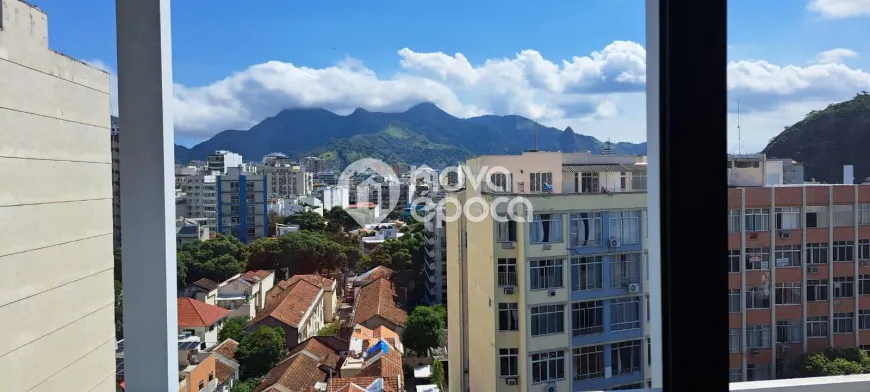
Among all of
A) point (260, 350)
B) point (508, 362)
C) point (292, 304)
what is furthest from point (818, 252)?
point (260, 350)

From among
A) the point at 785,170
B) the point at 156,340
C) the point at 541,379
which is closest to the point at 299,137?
the point at 156,340

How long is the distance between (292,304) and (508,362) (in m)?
1.38

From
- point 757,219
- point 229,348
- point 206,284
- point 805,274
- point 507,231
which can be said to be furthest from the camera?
point 507,231

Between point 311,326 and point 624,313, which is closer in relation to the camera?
point 311,326

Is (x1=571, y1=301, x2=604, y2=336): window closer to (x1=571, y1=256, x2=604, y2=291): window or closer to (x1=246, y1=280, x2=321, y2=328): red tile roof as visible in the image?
(x1=571, y1=256, x2=604, y2=291): window

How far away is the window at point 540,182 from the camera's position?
6.14 feet

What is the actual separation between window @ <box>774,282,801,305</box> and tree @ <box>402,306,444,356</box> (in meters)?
1.28

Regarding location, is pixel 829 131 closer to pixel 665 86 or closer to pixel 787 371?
pixel 787 371

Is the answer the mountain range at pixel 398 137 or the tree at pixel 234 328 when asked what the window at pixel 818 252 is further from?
the tree at pixel 234 328

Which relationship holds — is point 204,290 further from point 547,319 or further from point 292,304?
point 547,319

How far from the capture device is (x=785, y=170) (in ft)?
5.54

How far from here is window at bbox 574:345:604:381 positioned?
8.02 ft

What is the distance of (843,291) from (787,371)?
1.34 feet

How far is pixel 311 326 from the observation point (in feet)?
4.79
